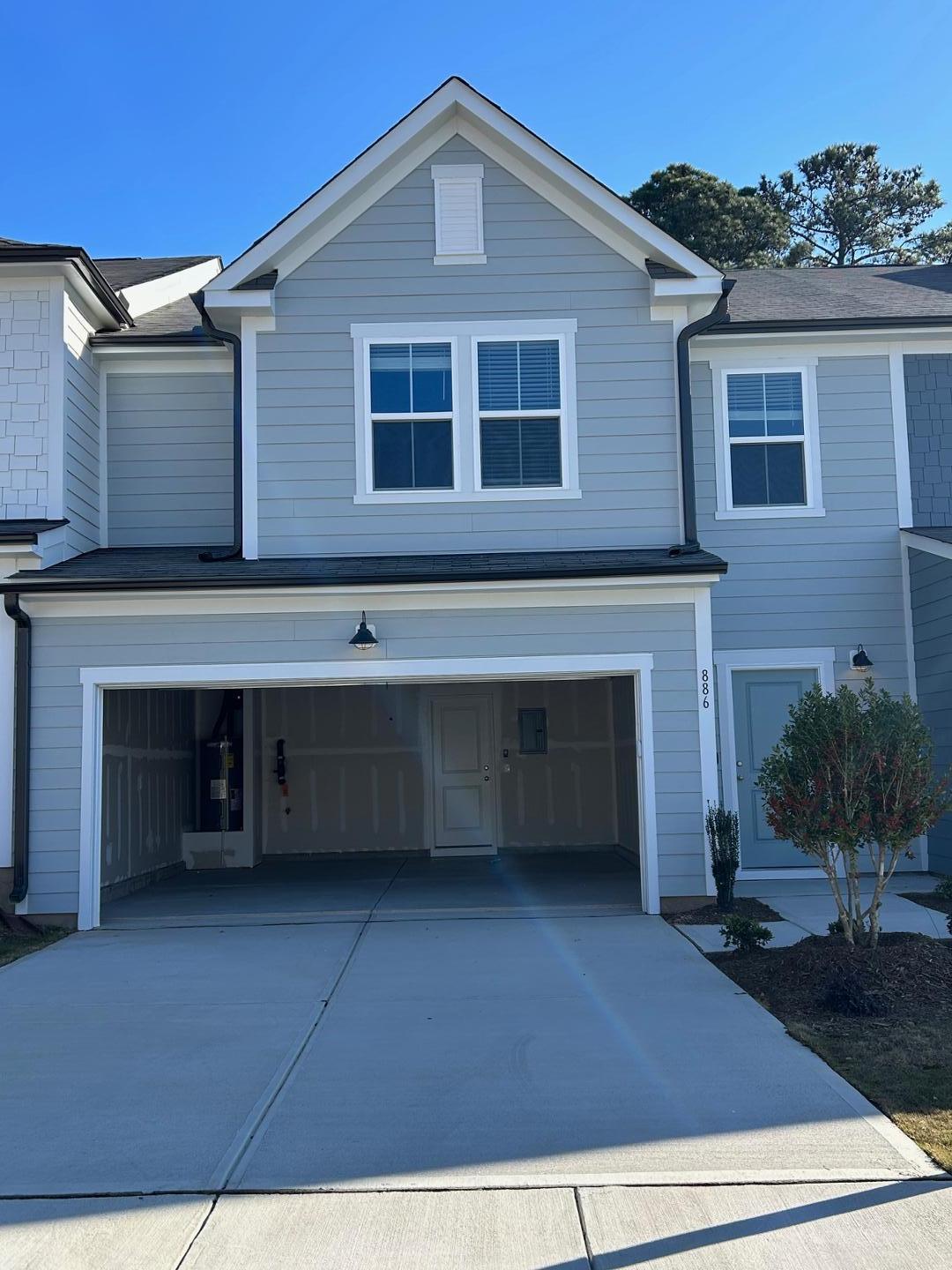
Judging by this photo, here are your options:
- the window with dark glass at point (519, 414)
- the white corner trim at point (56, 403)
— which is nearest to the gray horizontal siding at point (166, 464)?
the white corner trim at point (56, 403)

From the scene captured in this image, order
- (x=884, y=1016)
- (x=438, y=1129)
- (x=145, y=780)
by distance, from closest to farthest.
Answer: (x=438, y=1129)
(x=884, y=1016)
(x=145, y=780)

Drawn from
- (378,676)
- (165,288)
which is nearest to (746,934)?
(378,676)

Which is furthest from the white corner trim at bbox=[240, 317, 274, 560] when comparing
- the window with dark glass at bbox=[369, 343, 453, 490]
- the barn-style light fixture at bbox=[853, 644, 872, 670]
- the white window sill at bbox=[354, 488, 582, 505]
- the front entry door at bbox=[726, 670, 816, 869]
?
the barn-style light fixture at bbox=[853, 644, 872, 670]

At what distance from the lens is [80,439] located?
1152 cm

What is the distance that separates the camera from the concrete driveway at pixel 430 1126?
3994 millimetres

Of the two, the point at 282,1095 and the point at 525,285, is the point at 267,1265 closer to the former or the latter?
the point at 282,1095

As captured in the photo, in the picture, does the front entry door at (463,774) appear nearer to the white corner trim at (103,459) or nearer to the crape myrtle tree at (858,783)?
the white corner trim at (103,459)

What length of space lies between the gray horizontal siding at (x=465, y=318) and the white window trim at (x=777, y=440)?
1.21 metres

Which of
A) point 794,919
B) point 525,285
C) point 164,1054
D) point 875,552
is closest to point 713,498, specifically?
point 875,552

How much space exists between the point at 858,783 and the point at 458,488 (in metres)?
5.11

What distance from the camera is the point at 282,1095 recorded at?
5.45 meters

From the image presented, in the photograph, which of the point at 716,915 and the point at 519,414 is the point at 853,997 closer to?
the point at 716,915

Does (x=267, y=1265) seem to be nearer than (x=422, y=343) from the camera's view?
Yes

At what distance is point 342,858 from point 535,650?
19.9 ft
